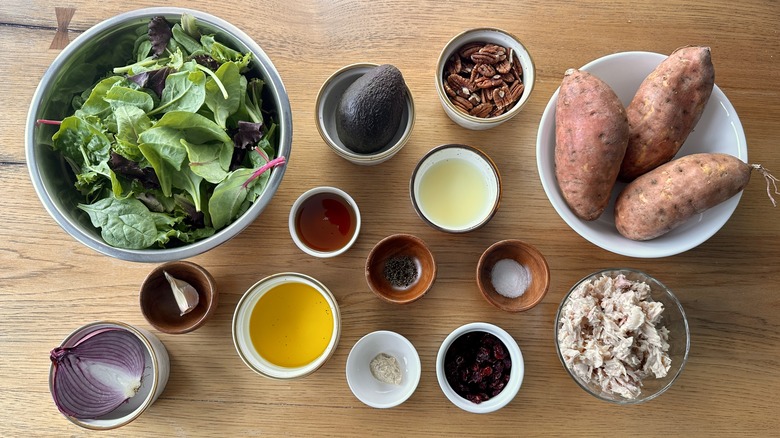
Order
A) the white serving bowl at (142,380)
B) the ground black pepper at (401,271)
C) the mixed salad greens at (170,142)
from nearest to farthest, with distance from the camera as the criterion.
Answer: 1. the mixed salad greens at (170,142)
2. the white serving bowl at (142,380)
3. the ground black pepper at (401,271)

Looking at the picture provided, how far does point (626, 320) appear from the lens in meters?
0.97

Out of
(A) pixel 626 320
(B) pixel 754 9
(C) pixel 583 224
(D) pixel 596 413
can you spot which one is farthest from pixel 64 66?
(B) pixel 754 9

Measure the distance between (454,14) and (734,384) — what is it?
103 centimetres

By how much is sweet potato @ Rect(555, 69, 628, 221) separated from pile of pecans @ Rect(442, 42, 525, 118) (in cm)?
12

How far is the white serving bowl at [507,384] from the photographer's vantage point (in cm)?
100

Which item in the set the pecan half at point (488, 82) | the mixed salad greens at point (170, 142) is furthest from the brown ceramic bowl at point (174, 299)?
the pecan half at point (488, 82)

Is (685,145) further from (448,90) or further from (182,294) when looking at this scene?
(182,294)

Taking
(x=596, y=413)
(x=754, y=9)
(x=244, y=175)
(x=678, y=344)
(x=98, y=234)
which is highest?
(x=754, y=9)

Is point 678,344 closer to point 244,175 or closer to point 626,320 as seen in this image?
point 626,320

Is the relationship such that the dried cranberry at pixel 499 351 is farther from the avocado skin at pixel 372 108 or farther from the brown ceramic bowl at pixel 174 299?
the brown ceramic bowl at pixel 174 299

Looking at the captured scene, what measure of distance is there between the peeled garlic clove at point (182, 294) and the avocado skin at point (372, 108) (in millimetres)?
454

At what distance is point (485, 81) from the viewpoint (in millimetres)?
1067

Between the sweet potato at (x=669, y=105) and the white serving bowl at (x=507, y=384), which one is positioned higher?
the sweet potato at (x=669, y=105)

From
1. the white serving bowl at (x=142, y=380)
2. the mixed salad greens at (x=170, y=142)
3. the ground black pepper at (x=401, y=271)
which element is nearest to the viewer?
the mixed salad greens at (x=170, y=142)
